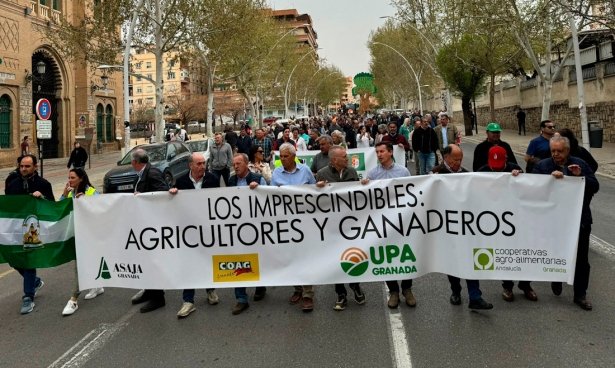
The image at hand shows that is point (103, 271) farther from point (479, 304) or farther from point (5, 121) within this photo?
point (5, 121)

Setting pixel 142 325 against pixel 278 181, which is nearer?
pixel 142 325

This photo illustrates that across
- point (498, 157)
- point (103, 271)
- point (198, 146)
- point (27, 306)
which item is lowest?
point (27, 306)

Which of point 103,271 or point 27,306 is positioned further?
point 27,306

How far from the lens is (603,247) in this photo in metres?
7.35

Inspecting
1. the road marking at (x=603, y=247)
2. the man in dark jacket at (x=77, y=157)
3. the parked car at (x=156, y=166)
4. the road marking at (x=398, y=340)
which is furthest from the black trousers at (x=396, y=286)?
the man in dark jacket at (x=77, y=157)

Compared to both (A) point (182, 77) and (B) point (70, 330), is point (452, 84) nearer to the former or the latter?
(B) point (70, 330)

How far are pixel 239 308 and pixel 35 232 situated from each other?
101 inches

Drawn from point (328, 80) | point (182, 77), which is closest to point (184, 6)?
point (182, 77)

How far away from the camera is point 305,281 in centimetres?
532

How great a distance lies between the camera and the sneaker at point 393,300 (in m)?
5.32

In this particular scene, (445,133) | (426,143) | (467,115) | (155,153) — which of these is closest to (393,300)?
(426,143)

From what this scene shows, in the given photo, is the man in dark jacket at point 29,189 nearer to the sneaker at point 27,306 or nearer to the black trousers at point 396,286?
the sneaker at point 27,306

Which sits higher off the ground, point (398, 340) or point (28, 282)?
point (28, 282)

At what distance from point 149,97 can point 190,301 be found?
96.4 metres
